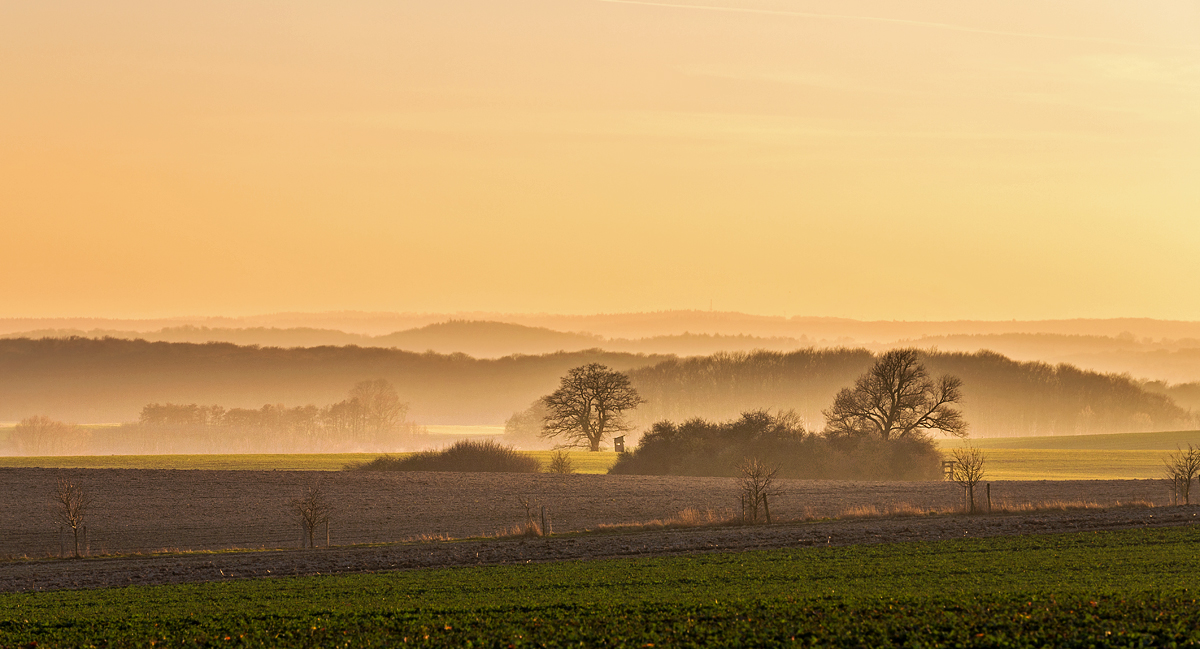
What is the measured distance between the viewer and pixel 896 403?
66688 mm

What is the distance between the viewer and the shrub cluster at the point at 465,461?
227ft

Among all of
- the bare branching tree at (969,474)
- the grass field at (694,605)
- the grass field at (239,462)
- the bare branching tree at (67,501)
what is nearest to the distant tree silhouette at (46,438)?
the grass field at (239,462)

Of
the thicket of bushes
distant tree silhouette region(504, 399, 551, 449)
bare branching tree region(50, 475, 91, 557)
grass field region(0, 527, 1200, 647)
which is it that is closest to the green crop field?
the thicket of bushes

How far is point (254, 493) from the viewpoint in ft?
165

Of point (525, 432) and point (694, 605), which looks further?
point (525, 432)

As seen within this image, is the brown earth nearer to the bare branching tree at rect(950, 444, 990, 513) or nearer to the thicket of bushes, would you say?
the bare branching tree at rect(950, 444, 990, 513)

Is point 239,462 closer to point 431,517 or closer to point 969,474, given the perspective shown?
point 431,517

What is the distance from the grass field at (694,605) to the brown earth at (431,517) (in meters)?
3.53

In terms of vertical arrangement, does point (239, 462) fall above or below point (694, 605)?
above

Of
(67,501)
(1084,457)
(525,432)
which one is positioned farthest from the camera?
(525,432)

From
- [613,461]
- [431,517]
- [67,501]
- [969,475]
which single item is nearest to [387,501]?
[431,517]

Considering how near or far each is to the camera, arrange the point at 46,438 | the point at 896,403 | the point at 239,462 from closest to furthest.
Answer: the point at 896,403
the point at 239,462
the point at 46,438

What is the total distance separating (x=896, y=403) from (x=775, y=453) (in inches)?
342

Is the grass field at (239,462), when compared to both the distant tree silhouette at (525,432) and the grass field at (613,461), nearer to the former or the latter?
the grass field at (613,461)
